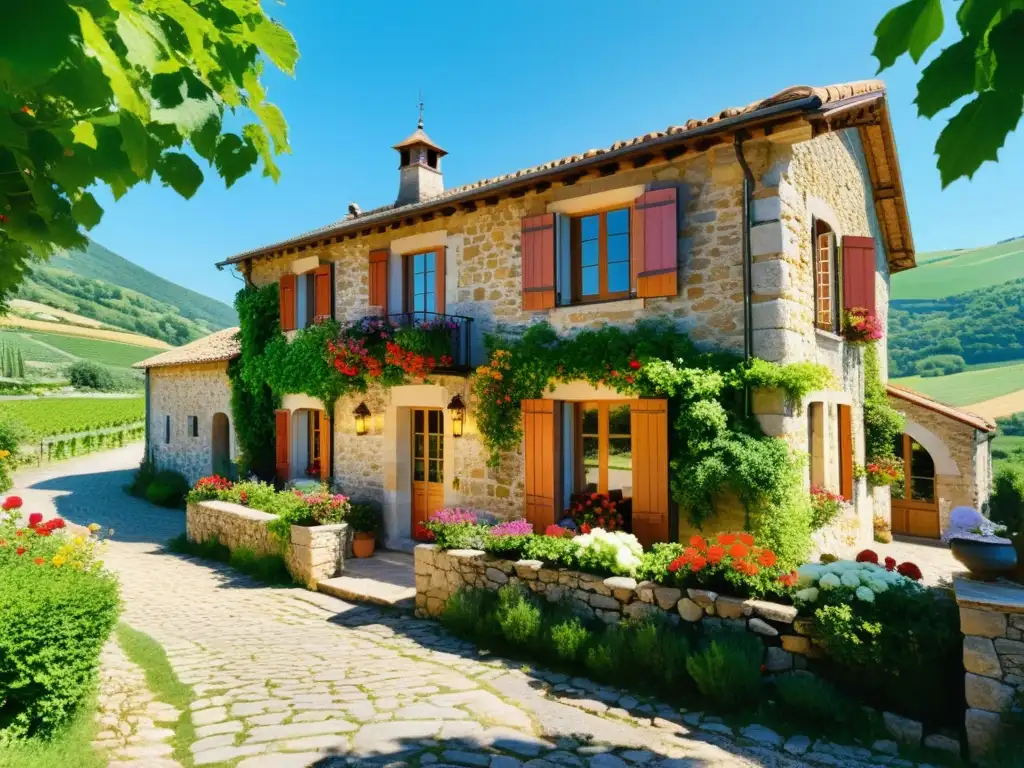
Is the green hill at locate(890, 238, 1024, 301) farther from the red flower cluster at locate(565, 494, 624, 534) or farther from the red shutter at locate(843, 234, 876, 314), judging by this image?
the red flower cluster at locate(565, 494, 624, 534)

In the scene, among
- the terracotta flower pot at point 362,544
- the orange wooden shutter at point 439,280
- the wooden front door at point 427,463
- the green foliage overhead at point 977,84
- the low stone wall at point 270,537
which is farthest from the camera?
the wooden front door at point 427,463

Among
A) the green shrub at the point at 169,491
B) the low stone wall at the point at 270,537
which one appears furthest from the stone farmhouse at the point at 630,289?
the green shrub at the point at 169,491

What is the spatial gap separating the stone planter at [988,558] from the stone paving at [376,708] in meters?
1.53

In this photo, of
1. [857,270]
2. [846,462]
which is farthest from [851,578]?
[857,270]

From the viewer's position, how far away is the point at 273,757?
12.0 feet

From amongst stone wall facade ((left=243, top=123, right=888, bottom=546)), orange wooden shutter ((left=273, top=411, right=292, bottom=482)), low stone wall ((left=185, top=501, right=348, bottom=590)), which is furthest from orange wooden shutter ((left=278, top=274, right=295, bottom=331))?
low stone wall ((left=185, top=501, right=348, bottom=590))

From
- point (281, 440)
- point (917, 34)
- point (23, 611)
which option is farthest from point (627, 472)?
point (281, 440)

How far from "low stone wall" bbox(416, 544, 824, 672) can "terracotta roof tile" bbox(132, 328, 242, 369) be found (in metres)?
9.62

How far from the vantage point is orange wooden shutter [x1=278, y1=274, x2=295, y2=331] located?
40.8 ft

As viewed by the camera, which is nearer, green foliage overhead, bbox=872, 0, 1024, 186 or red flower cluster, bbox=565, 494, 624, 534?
green foliage overhead, bbox=872, 0, 1024, 186

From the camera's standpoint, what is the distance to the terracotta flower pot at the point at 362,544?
32.5 ft

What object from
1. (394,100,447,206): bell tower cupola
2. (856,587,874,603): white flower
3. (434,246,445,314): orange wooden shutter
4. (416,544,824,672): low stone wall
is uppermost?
(394,100,447,206): bell tower cupola

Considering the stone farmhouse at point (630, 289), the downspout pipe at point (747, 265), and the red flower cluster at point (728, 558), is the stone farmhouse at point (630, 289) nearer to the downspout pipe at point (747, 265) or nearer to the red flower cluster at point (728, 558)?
the downspout pipe at point (747, 265)

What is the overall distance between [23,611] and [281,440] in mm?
8909
